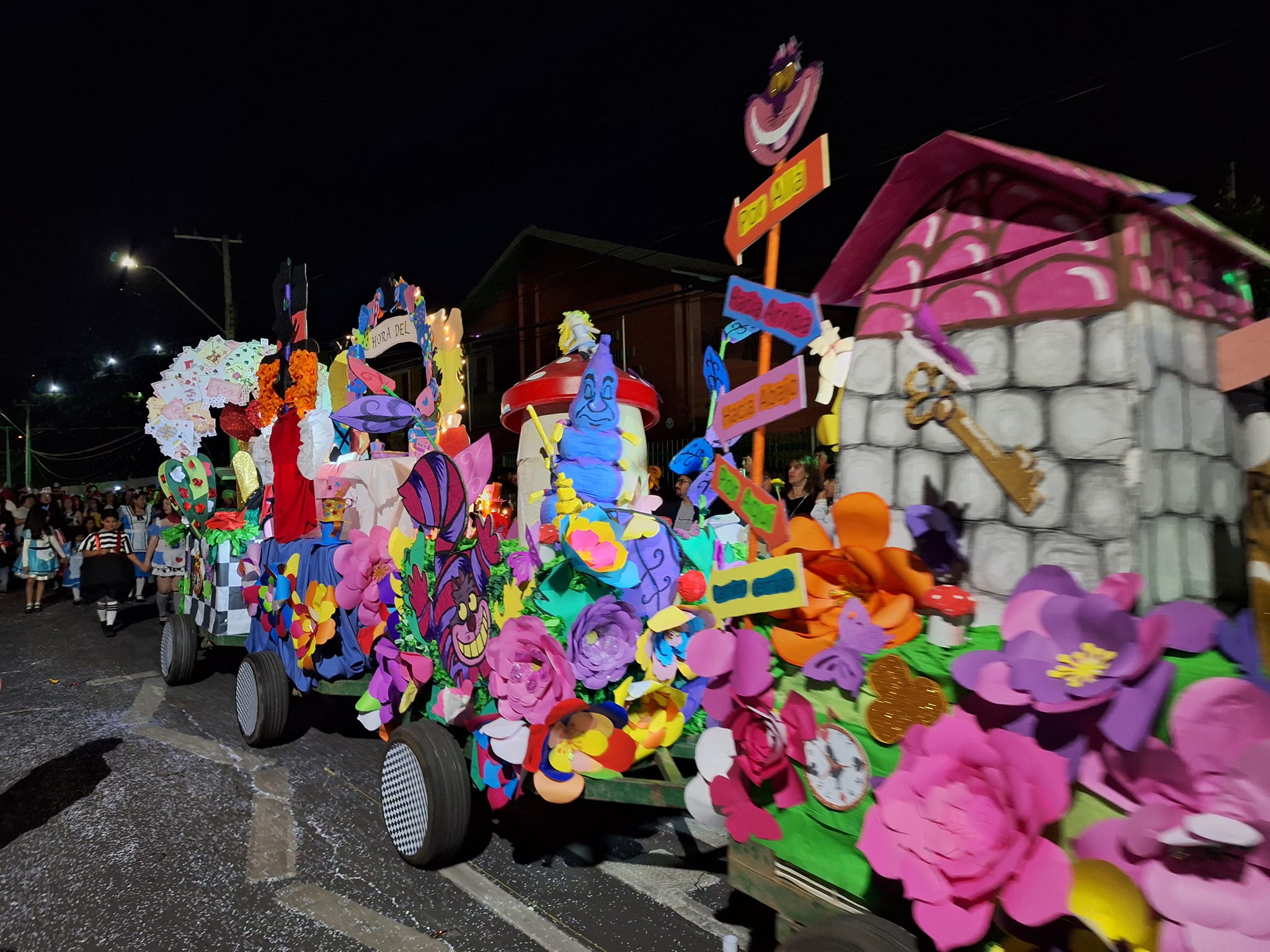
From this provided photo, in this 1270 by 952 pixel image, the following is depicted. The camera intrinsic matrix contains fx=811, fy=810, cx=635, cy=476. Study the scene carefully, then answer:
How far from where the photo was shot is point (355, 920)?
3125mm

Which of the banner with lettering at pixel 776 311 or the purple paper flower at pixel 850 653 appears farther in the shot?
the banner with lettering at pixel 776 311

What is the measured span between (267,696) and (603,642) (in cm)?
304

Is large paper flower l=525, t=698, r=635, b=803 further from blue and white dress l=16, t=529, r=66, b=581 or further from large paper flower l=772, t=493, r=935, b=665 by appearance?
blue and white dress l=16, t=529, r=66, b=581

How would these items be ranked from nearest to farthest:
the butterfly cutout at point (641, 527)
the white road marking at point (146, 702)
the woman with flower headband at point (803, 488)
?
1. the butterfly cutout at point (641, 527)
2. the white road marking at point (146, 702)
3. the woman with flower headband at point (803, 488)

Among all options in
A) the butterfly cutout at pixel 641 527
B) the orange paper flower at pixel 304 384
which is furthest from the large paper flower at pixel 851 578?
the orange paper flower at pixel 304 384

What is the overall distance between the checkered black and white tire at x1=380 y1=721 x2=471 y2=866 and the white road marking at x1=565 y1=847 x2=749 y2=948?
69 centimetres

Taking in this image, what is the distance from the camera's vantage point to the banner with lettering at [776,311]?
232cm

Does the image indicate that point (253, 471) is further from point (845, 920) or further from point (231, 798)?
point (845, 920)

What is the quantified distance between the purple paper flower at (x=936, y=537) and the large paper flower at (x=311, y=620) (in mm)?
3257

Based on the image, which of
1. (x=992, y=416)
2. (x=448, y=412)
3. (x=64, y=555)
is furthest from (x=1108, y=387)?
(x=64, y=555)

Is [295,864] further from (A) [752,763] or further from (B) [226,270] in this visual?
(B) [226,270]

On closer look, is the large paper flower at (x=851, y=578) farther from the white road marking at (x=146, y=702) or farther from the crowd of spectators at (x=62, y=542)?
the crowd of spectators at (x=62, y=542)

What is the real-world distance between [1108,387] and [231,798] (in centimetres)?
461

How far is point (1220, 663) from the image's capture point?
4.58 feet
